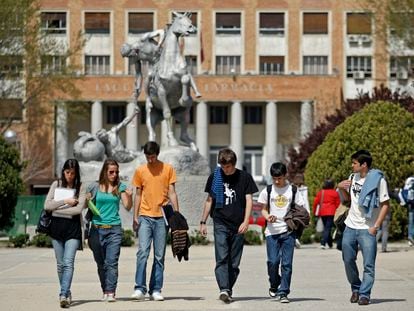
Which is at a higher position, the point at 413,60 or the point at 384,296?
the point at 413,60

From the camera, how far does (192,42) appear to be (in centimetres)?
9188

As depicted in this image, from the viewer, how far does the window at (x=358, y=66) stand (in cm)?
9019

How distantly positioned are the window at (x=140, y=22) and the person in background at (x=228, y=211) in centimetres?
7545

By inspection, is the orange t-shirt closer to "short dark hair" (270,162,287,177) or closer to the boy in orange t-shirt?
the boy in orange t-shirt

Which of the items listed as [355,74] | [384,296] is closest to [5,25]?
[384,296]

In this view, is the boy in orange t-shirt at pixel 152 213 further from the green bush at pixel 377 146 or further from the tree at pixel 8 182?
the tree at pixel 8 182

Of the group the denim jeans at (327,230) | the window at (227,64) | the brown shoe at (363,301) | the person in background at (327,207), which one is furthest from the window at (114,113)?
the brown shoe at (363,301)

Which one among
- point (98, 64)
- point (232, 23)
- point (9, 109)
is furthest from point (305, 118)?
point (9, 109)

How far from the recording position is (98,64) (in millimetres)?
90000

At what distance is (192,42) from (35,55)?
37.7 m

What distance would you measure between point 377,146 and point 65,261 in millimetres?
19147

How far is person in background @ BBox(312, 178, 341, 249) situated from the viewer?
29.1 meters

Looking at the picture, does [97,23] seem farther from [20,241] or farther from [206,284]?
[206,284]

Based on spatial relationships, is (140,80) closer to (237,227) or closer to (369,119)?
(369,119)
